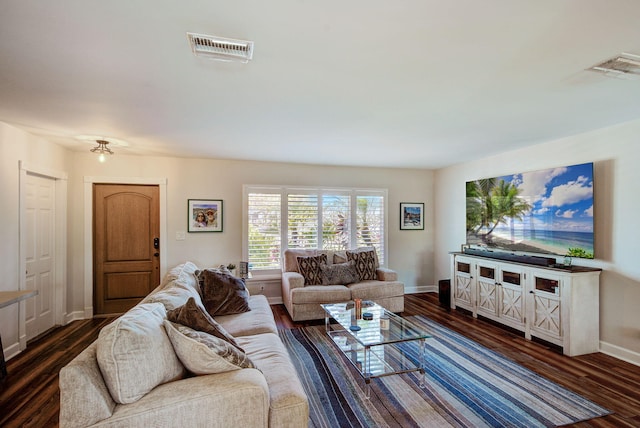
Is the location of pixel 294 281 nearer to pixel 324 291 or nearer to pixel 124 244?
pixel 324 291

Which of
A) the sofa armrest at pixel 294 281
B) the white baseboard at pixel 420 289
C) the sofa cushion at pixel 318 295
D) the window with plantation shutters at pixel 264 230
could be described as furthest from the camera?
the white baseboard at pixel 420 289

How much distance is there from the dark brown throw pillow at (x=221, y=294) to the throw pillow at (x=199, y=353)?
4.87ft

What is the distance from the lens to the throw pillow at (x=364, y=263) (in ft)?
15.7

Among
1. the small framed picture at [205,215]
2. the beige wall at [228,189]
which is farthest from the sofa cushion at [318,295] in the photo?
the small framed picture at [205,215]

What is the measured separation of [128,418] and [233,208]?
12.5ft

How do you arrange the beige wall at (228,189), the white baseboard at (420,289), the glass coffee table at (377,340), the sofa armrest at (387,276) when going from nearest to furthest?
the glass coffee table at (377,340) → the beige wall at (228,189) → the sofa armrest at (387,276) → the white baseboard at (420,289)

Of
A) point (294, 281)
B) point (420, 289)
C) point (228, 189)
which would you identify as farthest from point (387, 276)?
point (228, 189)

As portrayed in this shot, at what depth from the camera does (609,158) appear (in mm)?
3242

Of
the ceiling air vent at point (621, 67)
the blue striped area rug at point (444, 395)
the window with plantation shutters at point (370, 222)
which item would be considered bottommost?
the blue striped area rug at point (444, 395)

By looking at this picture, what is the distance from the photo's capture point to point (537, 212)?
Result: 150 inches

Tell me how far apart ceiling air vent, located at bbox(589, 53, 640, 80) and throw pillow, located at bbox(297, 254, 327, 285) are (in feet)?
12.2

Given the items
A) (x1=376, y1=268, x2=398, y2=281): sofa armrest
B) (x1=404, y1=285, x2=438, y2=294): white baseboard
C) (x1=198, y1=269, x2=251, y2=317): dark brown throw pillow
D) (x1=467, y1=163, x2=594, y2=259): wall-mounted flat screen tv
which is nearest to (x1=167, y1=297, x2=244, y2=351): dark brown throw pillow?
(x1=198, y1=269, x2=251, y2=317): dark brown throw pillow

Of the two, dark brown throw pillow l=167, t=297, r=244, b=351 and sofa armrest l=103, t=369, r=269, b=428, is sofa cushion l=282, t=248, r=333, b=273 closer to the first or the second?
dark brown throw pillow l=167, t=297, r=244, b=351

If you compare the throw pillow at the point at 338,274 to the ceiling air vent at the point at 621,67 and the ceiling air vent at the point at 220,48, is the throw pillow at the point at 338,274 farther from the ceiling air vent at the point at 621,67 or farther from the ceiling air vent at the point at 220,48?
the ceiling air vent at the point at 621,67
